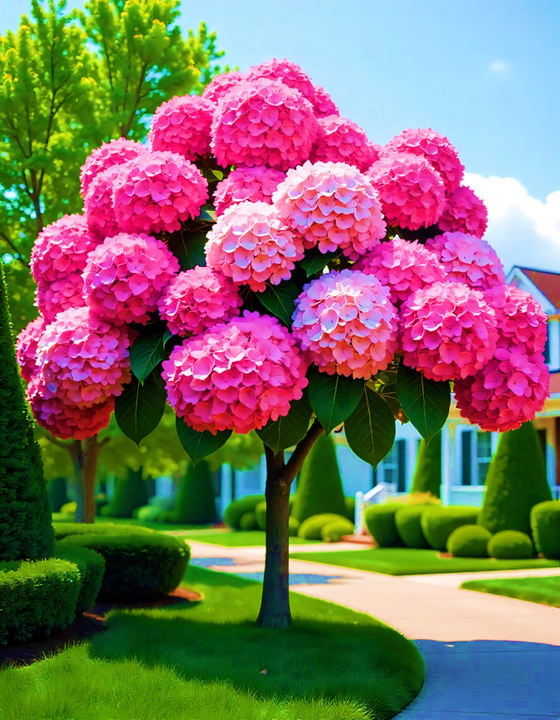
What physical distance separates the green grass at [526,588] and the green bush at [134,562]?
4784mm

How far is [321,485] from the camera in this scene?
945 inches

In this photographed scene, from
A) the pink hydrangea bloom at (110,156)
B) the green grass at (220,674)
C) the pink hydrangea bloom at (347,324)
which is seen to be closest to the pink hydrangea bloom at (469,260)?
the pink hydrangea bloom at (347,324)

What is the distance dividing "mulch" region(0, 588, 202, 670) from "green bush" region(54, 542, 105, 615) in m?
0.22

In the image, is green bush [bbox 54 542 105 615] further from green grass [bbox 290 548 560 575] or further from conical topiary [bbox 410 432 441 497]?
conical topiary [bbox 410 432 441 497]

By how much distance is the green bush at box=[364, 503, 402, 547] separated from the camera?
775 inches

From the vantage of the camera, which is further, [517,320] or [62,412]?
[62,412]

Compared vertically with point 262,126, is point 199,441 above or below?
below

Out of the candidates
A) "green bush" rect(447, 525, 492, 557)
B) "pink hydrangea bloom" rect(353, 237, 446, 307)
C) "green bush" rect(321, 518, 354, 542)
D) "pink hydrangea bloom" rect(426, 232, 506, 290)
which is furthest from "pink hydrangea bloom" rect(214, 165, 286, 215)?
"green bush" rect(321, 518, 354, 542)

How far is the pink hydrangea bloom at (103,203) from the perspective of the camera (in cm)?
707

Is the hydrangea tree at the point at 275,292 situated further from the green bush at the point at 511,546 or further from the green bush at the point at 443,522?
the green bush at the point at 443,522

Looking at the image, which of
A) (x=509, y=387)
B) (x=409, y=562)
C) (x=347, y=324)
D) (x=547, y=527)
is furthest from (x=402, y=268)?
(x=409, y=562)

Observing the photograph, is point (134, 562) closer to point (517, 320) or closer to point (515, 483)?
point (517, 320)

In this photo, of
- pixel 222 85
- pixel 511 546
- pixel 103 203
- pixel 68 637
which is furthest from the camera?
pixel 511 546

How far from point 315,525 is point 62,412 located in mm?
16761
